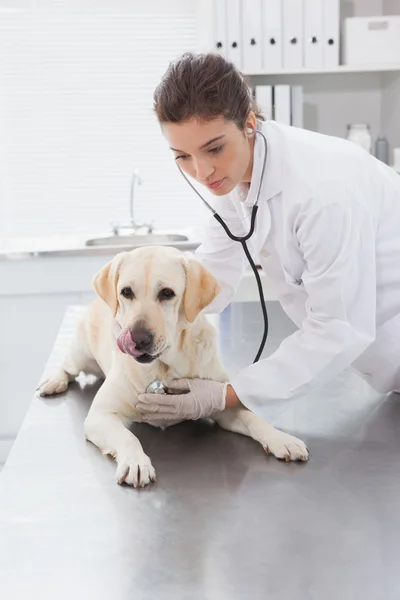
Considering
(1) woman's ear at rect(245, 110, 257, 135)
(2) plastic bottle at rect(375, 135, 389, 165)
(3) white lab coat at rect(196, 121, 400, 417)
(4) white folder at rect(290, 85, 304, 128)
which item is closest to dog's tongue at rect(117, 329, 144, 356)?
(3) white lab coat at rect(196, 121, 400, 417)

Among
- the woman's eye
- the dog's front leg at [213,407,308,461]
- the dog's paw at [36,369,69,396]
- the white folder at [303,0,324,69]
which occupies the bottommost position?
the dog's paw at [36,369,69,396]

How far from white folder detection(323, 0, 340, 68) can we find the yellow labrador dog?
86.4 inches

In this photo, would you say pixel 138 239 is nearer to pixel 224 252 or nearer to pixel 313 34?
pixel 313 34

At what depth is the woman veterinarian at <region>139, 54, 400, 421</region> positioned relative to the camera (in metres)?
1.30

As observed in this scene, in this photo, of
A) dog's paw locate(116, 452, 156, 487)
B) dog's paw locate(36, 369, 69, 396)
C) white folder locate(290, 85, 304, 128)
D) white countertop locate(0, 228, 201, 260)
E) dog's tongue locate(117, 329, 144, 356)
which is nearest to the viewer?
dog's paw locate(116, 452, 156, 487)

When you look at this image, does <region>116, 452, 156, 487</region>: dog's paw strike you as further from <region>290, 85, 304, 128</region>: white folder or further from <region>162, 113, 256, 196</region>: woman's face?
<region>290, 85, 304, 128</region>: white folder

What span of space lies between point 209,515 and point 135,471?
17cm

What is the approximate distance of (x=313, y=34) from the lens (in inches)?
128

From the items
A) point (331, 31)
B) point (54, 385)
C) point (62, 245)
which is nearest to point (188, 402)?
point (54, 385)

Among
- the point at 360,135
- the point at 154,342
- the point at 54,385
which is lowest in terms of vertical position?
the point at 54,385

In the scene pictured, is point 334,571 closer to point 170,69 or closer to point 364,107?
point 170,69

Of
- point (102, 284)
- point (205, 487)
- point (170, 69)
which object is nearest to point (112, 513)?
point (205, 487)

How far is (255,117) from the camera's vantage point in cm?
146

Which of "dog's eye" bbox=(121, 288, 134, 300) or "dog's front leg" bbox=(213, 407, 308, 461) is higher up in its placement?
"dog's eye" bbox=(121, 288, 134, 300)
